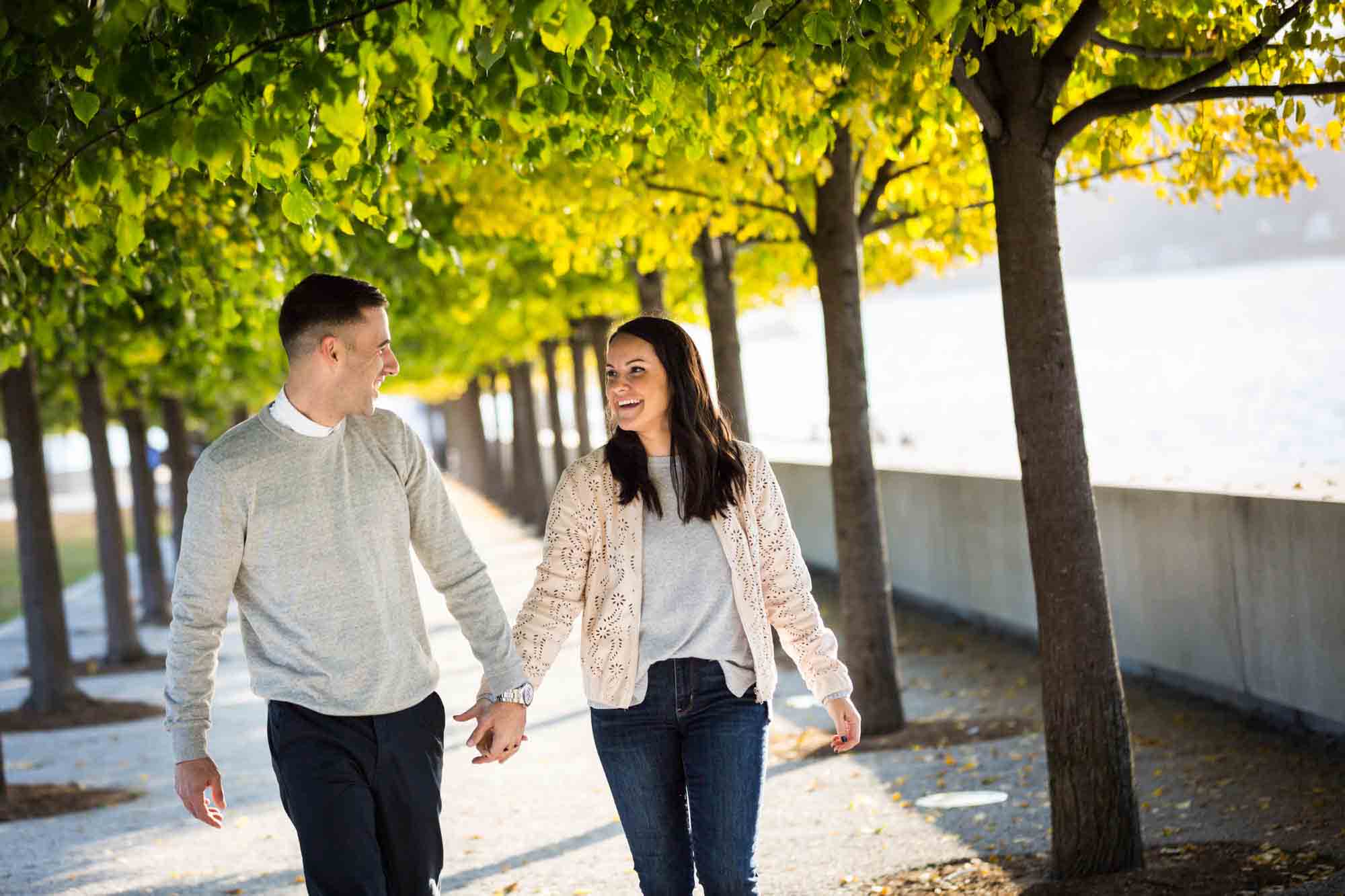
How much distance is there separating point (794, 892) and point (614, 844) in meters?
1.36

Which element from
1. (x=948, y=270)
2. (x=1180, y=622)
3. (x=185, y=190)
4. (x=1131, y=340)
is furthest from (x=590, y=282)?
(x=1131, y=340)

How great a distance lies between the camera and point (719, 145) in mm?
8258

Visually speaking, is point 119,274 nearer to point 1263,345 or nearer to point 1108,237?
point 1263,345

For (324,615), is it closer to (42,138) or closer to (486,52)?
(486,52)

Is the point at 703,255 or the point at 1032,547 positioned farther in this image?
the point at 703,255

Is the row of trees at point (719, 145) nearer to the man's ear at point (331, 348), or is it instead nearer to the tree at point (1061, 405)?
the tree at point (1061, 405)

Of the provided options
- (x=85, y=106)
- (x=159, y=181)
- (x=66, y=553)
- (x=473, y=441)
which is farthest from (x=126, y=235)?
(x=473, y=441)

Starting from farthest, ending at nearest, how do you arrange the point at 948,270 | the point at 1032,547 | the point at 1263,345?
the point at 1263,345 < the point at 948,270 < the point at 1032,547

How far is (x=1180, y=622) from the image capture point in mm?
9984

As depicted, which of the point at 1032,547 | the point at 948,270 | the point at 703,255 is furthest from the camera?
the point at 948,270

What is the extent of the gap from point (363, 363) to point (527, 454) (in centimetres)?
2779

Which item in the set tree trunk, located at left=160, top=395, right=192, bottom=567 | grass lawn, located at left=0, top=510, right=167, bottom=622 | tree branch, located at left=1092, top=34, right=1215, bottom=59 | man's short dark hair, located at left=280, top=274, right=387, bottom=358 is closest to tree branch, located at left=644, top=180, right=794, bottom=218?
tree branch, located at left=1092, top=34, right=1215, bottom=59

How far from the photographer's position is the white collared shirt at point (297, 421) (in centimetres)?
412

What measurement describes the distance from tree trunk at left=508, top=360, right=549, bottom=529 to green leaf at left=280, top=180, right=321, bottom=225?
24676mm
